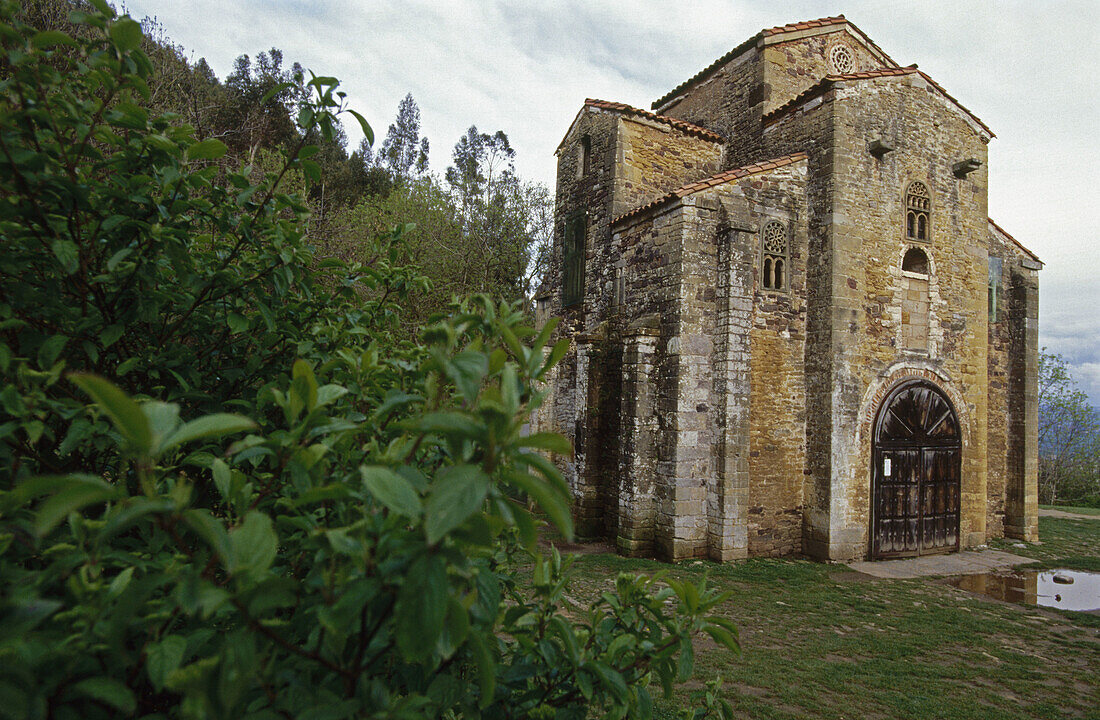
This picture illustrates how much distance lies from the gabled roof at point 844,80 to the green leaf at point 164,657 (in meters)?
12.2

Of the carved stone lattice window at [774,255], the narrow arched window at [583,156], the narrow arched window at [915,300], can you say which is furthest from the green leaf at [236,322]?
the narrow arched window at [583,156]

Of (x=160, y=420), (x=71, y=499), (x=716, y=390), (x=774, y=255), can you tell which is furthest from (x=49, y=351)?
(x=774, y=255)

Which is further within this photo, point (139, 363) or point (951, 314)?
point (951, 314)

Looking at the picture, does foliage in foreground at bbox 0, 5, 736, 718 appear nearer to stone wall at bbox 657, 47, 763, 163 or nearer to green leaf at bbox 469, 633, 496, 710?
green leaf at bbox 469, 633, 496, 710

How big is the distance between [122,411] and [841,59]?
53.7ft

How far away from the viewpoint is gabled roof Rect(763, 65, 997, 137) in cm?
1020

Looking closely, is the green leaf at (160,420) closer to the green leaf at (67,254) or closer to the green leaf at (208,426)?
the green leaf at (208,426)

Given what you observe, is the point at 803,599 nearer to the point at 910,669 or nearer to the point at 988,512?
the point at 910,669

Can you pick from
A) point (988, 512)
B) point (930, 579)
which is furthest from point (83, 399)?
point (988, 512)

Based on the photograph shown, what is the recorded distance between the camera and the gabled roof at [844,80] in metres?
10.2

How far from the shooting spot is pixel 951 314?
11.4m

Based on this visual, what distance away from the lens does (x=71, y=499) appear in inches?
25.8

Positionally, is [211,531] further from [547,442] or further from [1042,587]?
[1042,587]

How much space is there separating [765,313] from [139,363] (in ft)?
33.1
